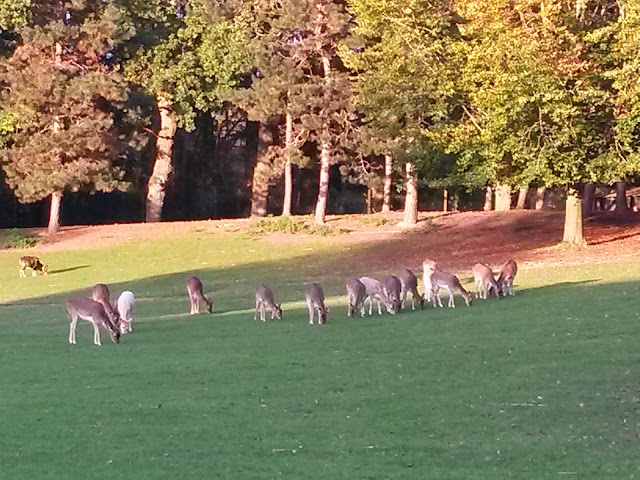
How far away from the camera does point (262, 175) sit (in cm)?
5266

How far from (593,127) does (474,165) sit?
424 cm

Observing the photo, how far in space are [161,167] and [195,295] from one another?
30.2 m

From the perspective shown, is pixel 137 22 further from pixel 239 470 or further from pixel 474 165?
pixel 239 470

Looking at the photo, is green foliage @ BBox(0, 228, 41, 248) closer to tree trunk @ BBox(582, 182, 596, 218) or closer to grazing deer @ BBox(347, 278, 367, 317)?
tree trunk @ BBox(582, 182, 596, 218)

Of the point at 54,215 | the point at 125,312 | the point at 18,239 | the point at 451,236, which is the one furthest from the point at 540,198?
the point at 125,312

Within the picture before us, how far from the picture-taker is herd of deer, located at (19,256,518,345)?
19.1 m

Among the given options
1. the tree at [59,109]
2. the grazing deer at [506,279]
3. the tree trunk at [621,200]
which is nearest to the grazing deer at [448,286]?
the grazing deer at [506,279]

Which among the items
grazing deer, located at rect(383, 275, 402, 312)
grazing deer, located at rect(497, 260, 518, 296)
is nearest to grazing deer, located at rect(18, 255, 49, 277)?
grazing deer, located at rect(383, 275, 402, 312)

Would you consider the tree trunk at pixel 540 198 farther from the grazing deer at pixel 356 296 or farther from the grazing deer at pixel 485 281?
the grazing deer at pixel 356 296

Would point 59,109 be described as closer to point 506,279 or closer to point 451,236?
point 451,236

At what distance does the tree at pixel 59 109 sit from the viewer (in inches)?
1785

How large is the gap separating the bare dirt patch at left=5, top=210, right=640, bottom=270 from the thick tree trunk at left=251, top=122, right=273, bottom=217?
3927 millimetres

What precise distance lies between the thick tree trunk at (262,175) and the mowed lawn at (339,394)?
2830cm

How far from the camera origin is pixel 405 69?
3775 cm
